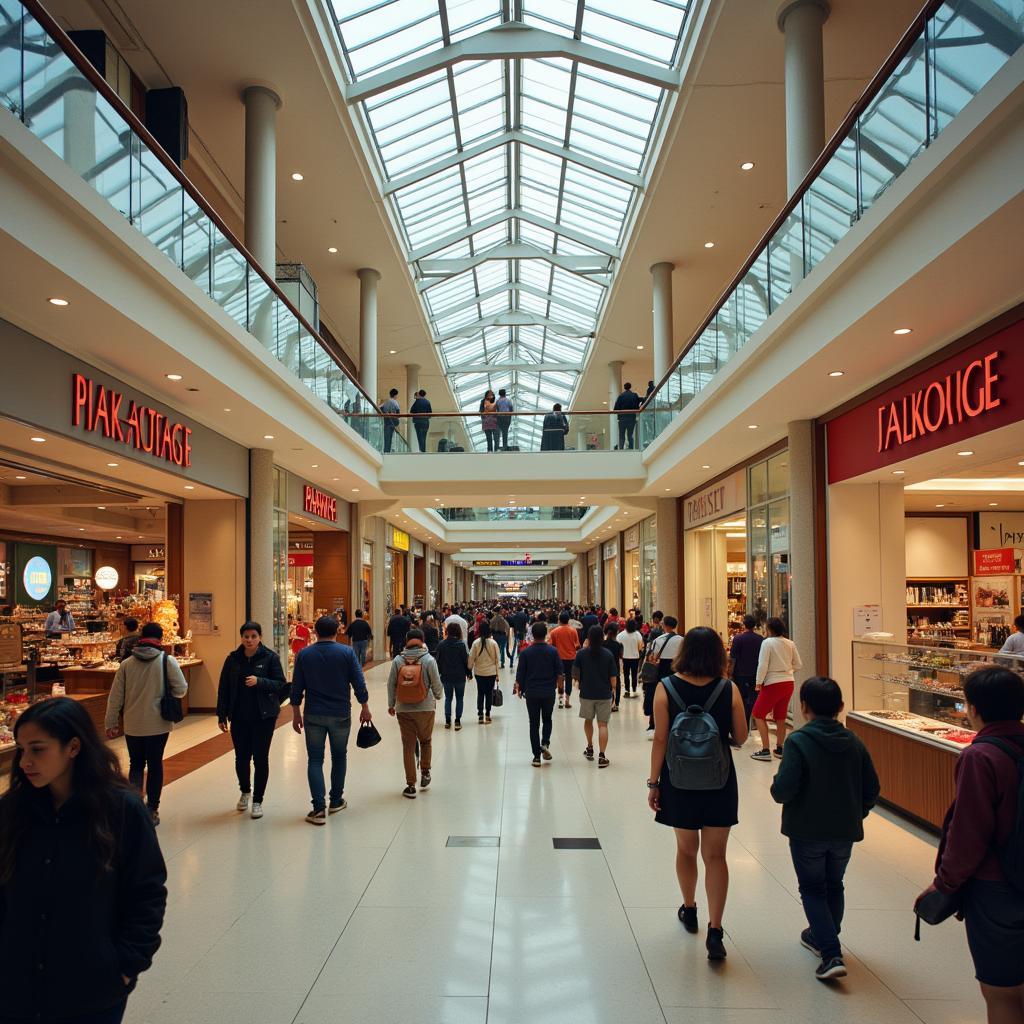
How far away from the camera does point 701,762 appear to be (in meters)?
3.98

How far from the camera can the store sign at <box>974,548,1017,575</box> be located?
12.3 metres

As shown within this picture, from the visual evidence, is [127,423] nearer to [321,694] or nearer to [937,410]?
[321,694]

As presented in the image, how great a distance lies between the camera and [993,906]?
109 inches

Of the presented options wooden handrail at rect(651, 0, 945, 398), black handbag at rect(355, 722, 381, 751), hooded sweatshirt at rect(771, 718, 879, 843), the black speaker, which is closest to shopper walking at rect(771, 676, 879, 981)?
hooded sweatshirt at rect(771, 718, 879, 843)

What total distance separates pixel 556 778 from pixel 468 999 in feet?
14.5

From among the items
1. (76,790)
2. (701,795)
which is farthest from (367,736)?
(76,790)

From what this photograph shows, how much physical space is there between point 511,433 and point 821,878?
13.7 metres

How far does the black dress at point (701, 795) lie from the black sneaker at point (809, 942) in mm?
720

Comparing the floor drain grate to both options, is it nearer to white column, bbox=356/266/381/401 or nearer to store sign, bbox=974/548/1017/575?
store sign, bbox=974/548/1017/575

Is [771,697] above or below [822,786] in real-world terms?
below

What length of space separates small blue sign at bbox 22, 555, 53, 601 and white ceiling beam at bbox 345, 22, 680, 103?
14520 millimetres

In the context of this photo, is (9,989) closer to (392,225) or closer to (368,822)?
(368,822)

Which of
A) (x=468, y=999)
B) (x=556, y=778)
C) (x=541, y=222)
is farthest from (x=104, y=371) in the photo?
(x=541, y=222)

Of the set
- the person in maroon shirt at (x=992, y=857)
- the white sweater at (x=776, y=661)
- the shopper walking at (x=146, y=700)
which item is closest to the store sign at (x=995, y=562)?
the white sweater at (x=776, y=661)
